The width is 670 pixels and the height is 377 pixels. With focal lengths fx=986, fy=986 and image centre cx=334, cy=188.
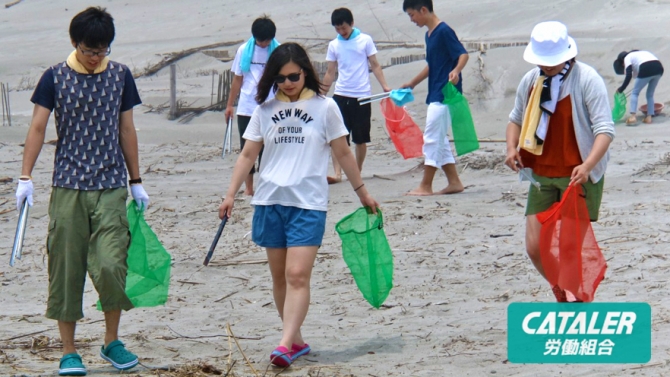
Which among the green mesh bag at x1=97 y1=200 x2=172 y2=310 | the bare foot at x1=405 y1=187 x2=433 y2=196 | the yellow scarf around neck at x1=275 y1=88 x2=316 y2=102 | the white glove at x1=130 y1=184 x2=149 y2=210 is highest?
the yellow scarf around neck at x1=275 y1=88 x2=316 y2=102

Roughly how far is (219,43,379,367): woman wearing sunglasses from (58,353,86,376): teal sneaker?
937 millimetres

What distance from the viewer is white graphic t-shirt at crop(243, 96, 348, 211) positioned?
4.84 meters

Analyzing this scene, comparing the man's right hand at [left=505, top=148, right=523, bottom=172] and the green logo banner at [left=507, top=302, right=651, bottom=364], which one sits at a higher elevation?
the man's right hand at [left=505, top=148, right=523, bottom=172]

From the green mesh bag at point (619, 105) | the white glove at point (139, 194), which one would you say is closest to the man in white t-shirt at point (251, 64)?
the white glove at point (139, 194)

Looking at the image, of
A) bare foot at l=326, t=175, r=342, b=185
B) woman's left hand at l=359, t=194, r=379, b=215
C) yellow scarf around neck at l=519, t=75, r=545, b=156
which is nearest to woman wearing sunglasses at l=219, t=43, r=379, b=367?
woman's left hand at l=359, t=194, r=379, b=215

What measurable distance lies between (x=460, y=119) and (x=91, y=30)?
15.8ft

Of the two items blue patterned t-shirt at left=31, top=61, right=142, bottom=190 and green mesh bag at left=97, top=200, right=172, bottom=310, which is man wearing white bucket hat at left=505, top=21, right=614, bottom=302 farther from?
blue patterned t-shirt at left=31, top=61, right=142, bottom=190

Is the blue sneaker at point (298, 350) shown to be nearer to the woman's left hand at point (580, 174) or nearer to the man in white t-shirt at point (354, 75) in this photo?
the woman's left hand at point (580, 174)

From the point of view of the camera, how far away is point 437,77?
870 cm

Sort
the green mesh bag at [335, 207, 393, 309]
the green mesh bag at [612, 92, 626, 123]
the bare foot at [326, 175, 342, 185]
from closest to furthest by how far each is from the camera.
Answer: the green mesh bag at [335, 207, 393, 309] → the bare foot at [326, 175, 342, 185] → the green mesh bag at [612, 92, 626, 123]

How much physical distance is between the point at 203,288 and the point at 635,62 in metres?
8.74

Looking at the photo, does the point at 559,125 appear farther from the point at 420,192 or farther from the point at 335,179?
the point at 335,179

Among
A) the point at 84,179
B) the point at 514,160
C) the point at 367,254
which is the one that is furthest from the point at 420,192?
the point at 84,179

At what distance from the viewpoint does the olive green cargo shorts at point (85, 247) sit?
183 inches
